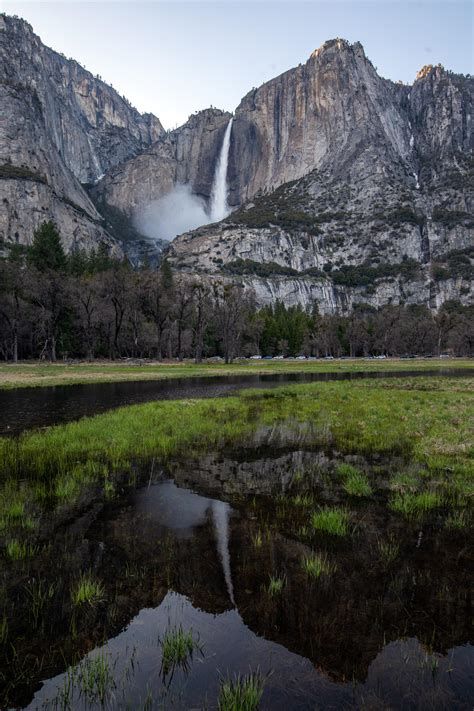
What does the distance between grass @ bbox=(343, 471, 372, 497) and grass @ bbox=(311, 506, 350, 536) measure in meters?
1.64

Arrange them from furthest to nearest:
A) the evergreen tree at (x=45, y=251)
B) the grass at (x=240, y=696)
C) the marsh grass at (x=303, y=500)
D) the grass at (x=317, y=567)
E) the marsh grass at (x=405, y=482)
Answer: the evergreen tree at (x=45, y=251)
the marsh grass at (x=405, y=482)
the marsh grass at (x=303, y=500)
the grass at (x=317, y=567)
the grass at (x=240, y=696)

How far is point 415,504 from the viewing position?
8.86 metres

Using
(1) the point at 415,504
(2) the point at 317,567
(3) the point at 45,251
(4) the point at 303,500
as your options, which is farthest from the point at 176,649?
(3) the point at 45,251

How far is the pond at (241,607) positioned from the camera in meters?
4.01

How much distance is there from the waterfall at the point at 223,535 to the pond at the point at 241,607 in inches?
1.4

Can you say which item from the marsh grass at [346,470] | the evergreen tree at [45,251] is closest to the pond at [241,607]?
the marsh grass at [346,470]

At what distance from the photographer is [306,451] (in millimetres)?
14273

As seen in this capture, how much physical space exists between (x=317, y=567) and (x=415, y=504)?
12.7 feet

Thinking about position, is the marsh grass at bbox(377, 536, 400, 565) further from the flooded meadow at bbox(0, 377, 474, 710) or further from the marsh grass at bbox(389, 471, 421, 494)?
the marsh grass at bbox(389, 471, 421, 494)

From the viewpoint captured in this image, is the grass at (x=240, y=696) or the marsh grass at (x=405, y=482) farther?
the marsh grass at (x=405, y=482)

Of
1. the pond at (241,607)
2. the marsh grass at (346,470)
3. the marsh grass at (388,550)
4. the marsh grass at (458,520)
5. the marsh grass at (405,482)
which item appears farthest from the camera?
the marsh grass at (346,470)

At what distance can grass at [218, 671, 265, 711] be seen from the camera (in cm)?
366

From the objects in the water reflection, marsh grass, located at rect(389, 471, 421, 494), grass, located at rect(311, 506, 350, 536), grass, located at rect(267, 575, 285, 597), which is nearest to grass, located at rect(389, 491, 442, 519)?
the water reflection

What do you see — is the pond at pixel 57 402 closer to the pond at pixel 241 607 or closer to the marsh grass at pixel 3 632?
the pond at pixel 241 607
